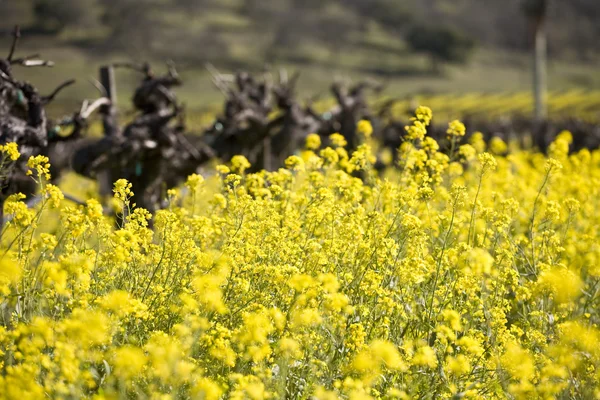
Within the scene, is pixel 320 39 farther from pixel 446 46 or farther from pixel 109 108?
pixel 109 108

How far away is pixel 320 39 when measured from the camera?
163 m

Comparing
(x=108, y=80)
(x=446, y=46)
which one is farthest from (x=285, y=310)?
(x=446, y=46)

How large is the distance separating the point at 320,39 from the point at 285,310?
533 ft

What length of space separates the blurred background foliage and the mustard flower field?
77822mm

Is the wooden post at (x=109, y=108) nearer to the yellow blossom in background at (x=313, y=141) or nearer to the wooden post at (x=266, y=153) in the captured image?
the yellow blossom in background at (x=313, y=141)

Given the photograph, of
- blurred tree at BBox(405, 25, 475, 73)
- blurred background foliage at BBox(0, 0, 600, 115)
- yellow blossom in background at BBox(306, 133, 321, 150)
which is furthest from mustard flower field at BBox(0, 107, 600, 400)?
blurred tree at BBox(405, 25, 475, 73)

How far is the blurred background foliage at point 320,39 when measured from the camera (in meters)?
118

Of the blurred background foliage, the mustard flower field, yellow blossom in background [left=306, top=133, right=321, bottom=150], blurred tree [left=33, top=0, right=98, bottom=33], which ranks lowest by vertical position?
the mustard flower field

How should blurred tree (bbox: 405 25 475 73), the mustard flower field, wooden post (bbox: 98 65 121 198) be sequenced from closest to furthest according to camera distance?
the mustard flower field → wooden post (bbox: 98 65 121 198) → blurred tree (bbox: 405 25 475 73)

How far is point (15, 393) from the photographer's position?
305cm

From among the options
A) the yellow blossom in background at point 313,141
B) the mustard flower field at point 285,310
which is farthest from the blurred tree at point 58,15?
the mustard flower field at point 285,310

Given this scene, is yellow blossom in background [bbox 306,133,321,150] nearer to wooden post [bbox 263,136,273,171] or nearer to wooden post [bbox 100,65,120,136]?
wooden post [bbox 100,65,120,136]

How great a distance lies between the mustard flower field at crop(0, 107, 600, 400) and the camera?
146 inches

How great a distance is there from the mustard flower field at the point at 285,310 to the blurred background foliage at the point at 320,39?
7782 cm
